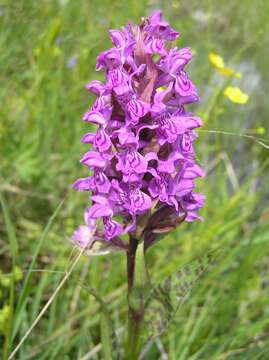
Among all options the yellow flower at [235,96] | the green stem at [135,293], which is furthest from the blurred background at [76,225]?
the green stem at [135,293]

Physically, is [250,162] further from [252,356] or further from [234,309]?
[252,356]

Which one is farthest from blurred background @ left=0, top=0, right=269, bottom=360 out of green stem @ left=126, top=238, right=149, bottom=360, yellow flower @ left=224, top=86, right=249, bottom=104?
green stem @ left=126, top=238, right=149, bottom=360

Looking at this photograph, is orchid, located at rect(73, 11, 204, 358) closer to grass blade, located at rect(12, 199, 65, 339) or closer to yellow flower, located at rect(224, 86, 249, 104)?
grass blade, located at rect(12, 199, 65, 339)

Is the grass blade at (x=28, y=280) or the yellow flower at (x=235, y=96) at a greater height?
the yellow flower at (x=235, y=96)

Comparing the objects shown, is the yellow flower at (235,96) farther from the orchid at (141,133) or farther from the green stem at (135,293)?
the green stem at (135,293)

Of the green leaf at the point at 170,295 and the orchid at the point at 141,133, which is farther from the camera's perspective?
the green leaf at the point at 170,295

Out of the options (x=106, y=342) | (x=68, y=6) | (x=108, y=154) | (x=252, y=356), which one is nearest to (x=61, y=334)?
(x=106, y=342)
